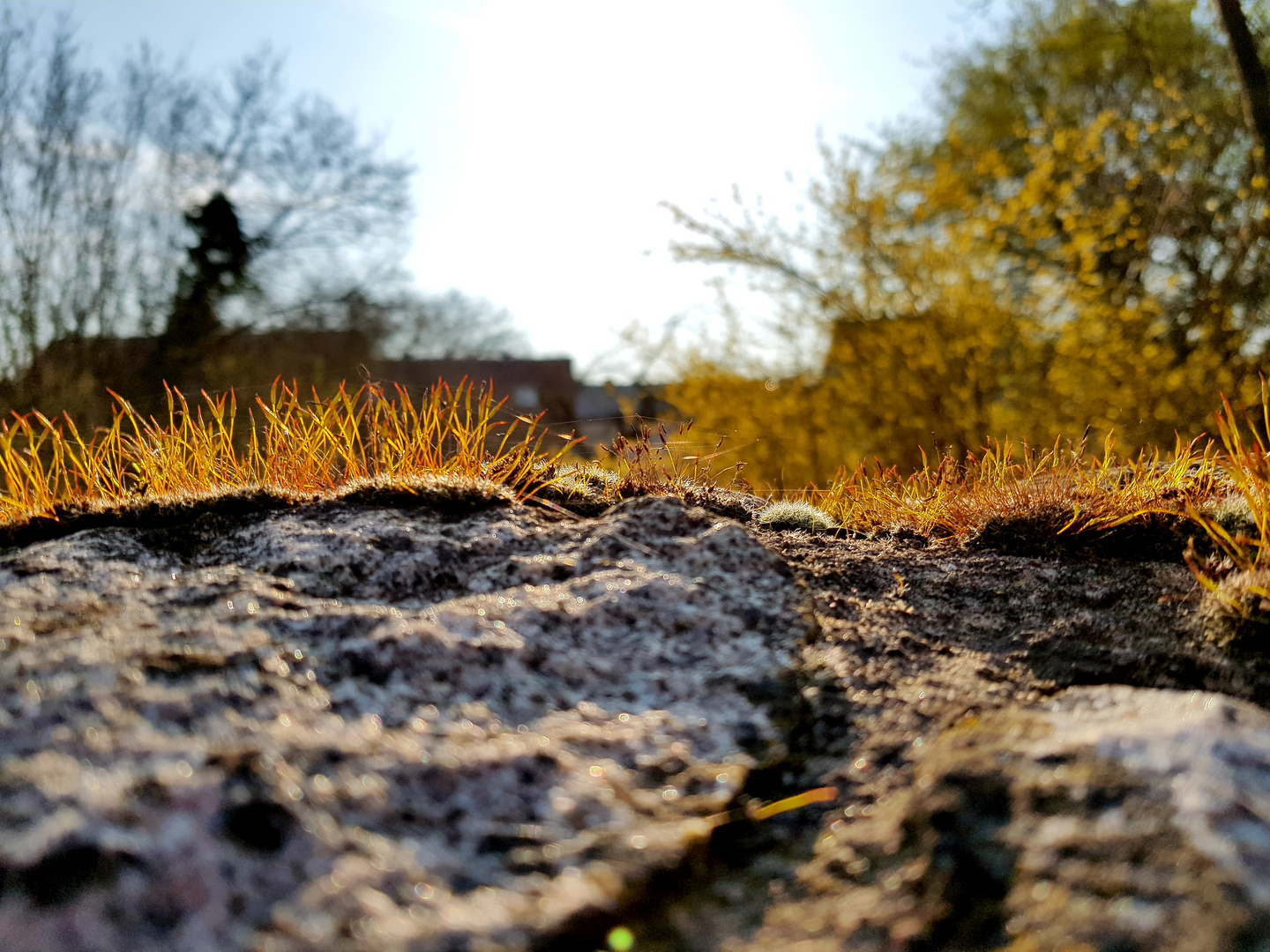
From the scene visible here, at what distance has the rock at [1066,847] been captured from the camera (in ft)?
2.49

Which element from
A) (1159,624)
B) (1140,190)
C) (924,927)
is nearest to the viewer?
(924,927)

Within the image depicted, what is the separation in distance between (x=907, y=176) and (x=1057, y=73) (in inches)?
181

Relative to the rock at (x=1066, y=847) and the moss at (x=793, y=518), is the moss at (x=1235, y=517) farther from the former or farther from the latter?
the rock at (x=1066, y=847)

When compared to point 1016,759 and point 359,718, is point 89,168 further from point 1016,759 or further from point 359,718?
point 1016,759

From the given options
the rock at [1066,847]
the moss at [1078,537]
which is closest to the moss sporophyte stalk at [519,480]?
the moss at [1078,537]

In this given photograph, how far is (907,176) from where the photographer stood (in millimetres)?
7270

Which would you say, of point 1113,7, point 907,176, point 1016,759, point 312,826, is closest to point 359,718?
point 312,826

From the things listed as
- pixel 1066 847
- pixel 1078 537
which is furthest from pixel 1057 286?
pixel 1066 847

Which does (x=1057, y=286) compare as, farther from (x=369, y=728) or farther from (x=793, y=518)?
(x=369, y=728)

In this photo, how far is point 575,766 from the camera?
1048 mm

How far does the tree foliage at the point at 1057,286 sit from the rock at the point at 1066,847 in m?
5.69

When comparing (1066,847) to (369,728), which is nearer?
(1066,847)

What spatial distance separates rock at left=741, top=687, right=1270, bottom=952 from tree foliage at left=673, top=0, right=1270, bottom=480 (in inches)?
224

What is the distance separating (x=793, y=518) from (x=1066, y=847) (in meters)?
2.00
